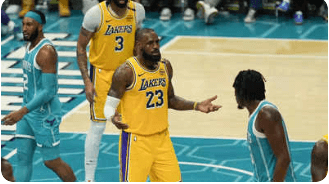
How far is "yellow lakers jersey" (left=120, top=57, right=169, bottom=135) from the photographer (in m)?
8.12

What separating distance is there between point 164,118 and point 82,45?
5.83 ft

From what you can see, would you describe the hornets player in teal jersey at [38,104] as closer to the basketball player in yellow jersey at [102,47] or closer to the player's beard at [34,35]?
the player's beard at [34,35]

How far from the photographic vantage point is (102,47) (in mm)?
9617

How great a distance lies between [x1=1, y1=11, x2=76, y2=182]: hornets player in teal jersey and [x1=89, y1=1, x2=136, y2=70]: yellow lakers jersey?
86cm

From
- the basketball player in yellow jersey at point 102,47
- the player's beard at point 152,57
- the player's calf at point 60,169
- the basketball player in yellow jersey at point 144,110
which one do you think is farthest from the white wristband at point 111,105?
the basketball player in yellow jersey at point 102,47

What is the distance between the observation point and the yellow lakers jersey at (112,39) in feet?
31.4

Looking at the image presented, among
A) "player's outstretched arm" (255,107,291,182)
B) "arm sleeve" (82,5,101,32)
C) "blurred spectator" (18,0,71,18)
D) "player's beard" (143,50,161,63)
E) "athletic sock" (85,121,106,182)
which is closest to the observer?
"player's outstretched arm" (255,107,291,182)

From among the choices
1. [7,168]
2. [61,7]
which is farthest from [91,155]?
[61,7]

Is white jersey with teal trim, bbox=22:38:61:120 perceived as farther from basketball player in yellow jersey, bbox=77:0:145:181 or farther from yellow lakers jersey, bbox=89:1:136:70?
yellow lakers jersey, bbox=89:1:136:70

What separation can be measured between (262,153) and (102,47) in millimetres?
3089

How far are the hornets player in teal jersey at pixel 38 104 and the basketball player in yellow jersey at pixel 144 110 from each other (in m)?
0.87

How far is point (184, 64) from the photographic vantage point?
611 inches

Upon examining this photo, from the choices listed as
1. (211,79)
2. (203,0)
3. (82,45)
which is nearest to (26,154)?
(82,45)

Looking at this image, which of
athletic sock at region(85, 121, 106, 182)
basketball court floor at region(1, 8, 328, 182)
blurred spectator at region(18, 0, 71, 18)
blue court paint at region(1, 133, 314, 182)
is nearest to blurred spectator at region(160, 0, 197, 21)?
basketball court floor at region(1, 8, 328, 182)
